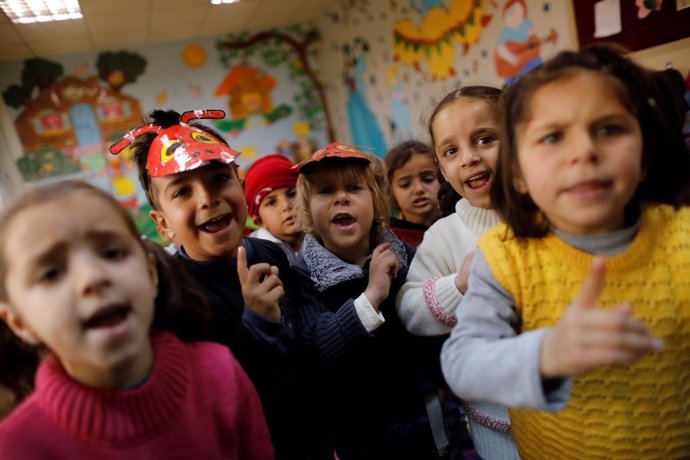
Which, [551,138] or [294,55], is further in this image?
[294,55]

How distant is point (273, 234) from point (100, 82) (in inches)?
159

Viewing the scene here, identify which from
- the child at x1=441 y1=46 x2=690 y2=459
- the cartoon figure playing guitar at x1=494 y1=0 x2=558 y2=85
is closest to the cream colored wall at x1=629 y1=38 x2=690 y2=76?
the cartoon figure playing guitar at x1=494 y1=0 x2=558 y2=85

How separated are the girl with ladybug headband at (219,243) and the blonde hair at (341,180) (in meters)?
0.23

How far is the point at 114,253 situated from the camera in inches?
29.1

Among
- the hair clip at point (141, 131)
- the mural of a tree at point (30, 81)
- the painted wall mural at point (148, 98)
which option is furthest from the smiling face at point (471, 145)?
the mural of a tree at point (30, 81)

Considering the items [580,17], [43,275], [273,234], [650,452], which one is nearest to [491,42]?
[580,17]

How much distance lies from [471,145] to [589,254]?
0.53 m

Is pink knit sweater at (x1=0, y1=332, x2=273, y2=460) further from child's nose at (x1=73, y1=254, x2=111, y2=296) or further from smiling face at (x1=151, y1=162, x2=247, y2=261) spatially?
smiling face at (x1=151, y1=162, x2=247, y2=261)

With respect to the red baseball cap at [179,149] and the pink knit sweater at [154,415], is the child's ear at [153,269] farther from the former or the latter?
the red baseball cap at [179,149]

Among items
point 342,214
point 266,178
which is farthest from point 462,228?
point 266,178

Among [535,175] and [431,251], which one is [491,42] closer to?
[431,251]

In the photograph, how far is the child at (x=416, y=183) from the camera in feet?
6.75

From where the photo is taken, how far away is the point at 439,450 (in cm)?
129

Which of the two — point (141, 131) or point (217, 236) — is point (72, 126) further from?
point (217, 236)
